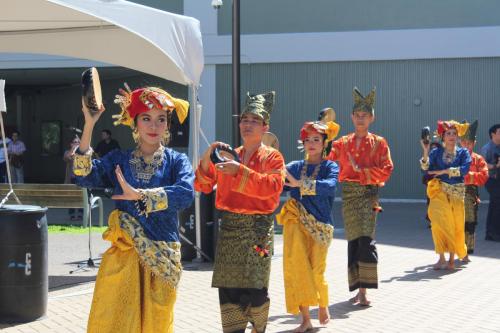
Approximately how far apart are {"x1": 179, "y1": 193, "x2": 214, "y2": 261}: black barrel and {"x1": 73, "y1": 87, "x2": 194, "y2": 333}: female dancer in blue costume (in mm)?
5888

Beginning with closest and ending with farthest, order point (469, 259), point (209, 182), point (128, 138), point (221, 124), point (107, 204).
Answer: point (209, 182) → point (469, 259) → point (107, 204) → point (221, 124) → point (128, 138)

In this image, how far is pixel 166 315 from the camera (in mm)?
4656

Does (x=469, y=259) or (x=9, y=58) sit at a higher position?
(x=9, y=58)

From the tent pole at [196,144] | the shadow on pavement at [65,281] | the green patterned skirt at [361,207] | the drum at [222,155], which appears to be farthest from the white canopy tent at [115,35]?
the drum at [222,155]

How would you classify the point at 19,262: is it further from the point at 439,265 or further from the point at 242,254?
the point at 439,265

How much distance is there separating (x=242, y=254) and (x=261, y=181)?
62cm

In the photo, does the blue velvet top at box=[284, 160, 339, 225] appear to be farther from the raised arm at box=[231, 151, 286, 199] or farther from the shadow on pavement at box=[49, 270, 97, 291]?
the shadow on pavement at box=[49, 270, 97, 291]

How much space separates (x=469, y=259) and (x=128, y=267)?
25.9 feet

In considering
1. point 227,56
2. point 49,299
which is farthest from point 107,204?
point 49,299

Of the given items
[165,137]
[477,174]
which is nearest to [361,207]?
[165,137]

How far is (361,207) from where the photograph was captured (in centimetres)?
803

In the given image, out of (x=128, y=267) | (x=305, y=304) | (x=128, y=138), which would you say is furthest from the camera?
(x=128, y=138)

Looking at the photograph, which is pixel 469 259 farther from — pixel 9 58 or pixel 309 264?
pixel 9 58

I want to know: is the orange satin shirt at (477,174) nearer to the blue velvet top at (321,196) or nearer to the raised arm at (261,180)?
the blue velvet top at (321,196)
